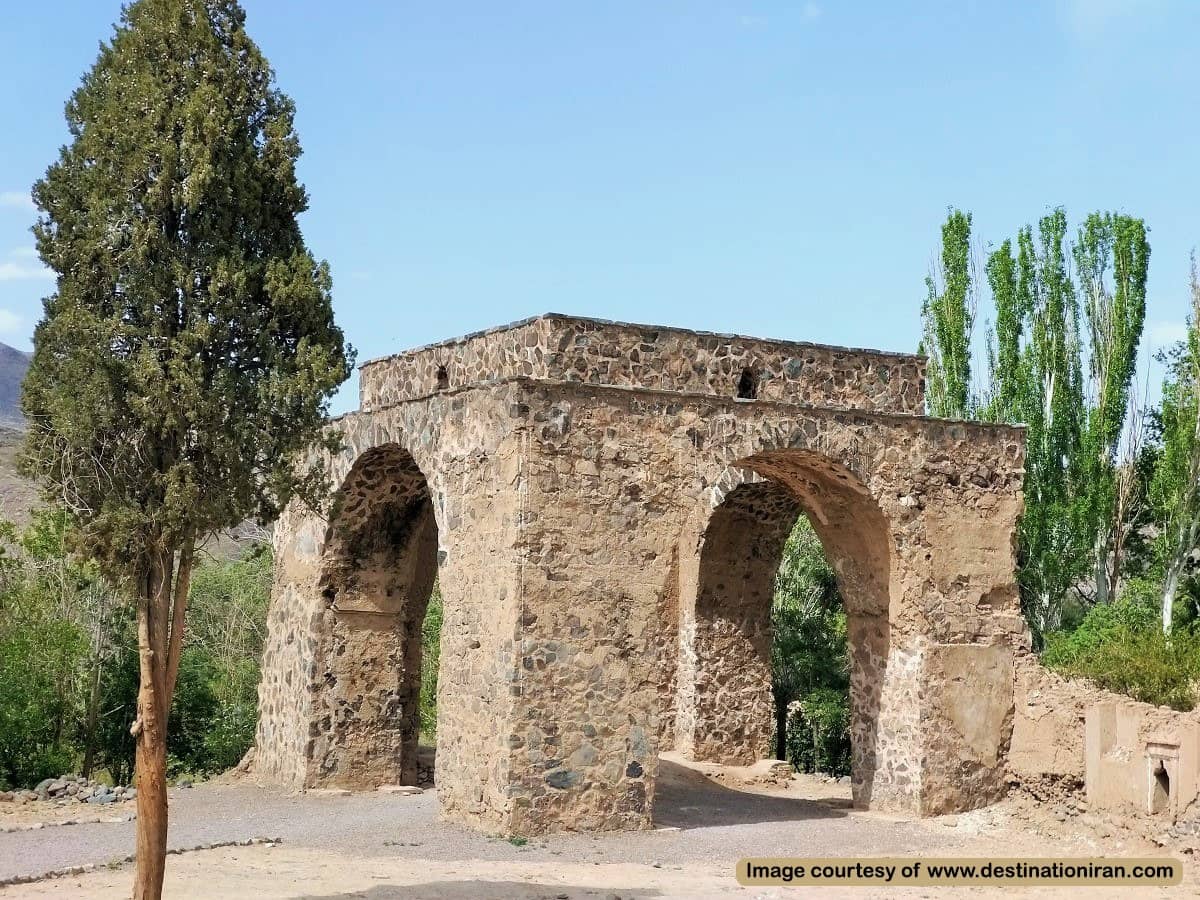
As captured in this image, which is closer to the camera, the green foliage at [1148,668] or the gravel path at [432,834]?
the gravel path at [432,834]

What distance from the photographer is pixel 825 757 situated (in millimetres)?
20828

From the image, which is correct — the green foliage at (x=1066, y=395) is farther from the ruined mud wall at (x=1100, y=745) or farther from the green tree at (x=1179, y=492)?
the ruined mud wall at (x=1100, y=745)

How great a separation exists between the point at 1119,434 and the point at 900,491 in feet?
35.6

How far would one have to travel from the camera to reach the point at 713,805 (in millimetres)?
14102

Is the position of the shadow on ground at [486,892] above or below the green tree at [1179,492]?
below

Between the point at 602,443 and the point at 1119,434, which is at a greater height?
the point at 1119,434

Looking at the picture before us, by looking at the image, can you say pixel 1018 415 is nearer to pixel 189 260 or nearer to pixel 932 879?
pixel 932 879

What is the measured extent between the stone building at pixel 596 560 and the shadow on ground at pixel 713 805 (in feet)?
2.47

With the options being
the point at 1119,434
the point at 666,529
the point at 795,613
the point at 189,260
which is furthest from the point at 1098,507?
the point at 189,260

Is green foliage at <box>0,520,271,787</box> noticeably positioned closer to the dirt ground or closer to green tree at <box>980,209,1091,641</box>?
the dirt ground

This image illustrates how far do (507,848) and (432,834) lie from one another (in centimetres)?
90

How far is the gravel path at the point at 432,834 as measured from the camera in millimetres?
10898

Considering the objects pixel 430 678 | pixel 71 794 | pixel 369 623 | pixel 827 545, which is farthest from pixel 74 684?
pixel 827 545

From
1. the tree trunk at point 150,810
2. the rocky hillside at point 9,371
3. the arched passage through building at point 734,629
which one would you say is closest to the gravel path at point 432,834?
the tree trunk at point 150,810
